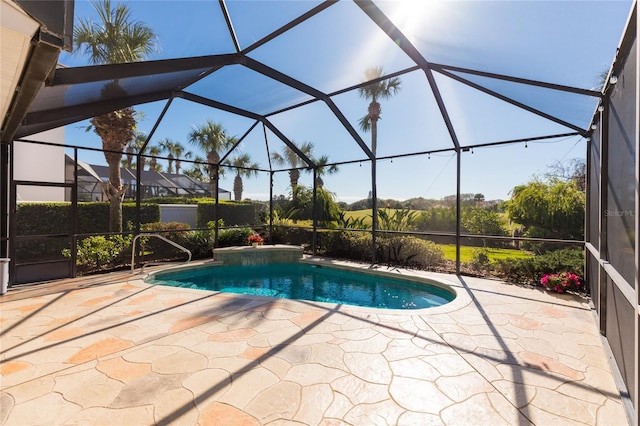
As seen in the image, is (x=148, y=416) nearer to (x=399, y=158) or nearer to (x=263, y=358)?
(x=263, y=358)

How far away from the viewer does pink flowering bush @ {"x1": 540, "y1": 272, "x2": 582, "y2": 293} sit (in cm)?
520

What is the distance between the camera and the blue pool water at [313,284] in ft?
19.5

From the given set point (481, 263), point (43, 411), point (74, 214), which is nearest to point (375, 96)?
point (481, 263)

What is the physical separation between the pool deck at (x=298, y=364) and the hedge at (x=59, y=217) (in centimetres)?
597

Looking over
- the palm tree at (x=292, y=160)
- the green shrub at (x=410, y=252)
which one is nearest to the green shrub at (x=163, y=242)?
the green shrub at (x=410, y=252)

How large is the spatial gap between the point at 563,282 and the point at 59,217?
1389cm

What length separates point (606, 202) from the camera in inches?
132

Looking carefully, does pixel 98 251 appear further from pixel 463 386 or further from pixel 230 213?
pixel 463 386

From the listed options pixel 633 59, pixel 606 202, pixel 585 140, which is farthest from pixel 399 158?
pixel 633 59

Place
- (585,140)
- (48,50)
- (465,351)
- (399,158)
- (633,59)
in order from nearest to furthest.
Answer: (48,50) → (633,59) → (465,351) → (585,140) → (399,158)

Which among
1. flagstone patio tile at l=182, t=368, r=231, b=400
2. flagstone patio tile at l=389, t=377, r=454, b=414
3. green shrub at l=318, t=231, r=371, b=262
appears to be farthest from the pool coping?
flagstone patio tile at l=182, t=368, r=231, b=400

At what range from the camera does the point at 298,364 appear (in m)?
2.81

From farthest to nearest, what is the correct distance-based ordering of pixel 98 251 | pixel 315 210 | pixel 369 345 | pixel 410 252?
pixel 315 210, pixel 410 252, pixel 98 251, pixel 369 345

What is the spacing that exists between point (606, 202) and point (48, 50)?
5.58 metres
